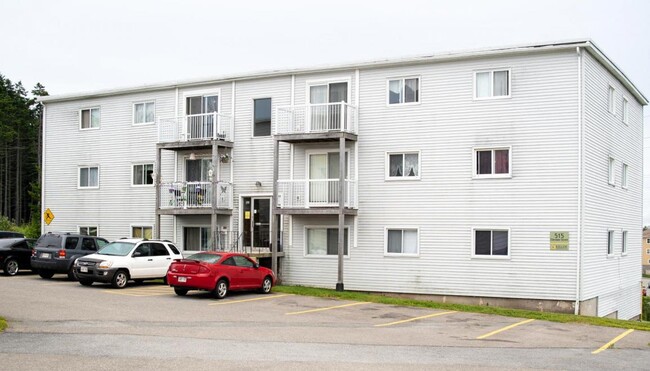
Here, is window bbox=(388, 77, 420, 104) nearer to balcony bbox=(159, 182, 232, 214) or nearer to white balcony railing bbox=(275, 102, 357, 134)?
white balcony railing bbox=(275, 102, 357, 134)

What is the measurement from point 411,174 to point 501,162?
127 inches

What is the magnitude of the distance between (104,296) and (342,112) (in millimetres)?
10324

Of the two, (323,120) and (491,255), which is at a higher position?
(323,120)

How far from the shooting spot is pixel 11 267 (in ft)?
88.9

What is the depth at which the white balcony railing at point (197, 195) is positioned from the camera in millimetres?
28891

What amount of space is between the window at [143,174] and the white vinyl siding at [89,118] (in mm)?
3175

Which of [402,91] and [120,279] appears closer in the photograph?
[120,279]

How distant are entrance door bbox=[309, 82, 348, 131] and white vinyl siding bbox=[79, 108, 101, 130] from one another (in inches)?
435

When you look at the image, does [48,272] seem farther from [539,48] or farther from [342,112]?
[539,48]

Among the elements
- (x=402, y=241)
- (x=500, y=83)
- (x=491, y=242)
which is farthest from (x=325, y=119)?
(x=491, y=242)

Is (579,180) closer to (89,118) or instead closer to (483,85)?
(483,85)

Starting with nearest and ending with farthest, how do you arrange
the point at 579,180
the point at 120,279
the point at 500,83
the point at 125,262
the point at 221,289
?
the point at 221,289
the point at 579,180
the point at 120,279
the point at 125,262
the point at 500,83

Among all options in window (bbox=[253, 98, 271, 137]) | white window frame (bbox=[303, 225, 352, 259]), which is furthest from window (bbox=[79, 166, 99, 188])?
white window frame (bbox=[303, 225, 352, 259])

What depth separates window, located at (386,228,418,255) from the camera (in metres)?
25.9
